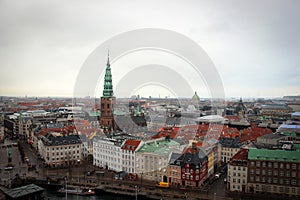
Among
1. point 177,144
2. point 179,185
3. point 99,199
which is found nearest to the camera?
point 99,199

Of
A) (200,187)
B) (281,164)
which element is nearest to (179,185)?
(200,187)

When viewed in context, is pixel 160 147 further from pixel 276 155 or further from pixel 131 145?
pixel 276 155

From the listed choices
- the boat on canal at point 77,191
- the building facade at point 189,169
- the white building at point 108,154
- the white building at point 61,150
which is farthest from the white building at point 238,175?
the white building at point 61,150

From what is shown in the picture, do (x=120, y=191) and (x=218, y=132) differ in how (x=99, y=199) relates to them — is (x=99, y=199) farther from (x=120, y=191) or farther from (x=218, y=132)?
(x=218, y=132)

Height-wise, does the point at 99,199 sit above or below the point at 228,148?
below

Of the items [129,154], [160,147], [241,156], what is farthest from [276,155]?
[129,154]
